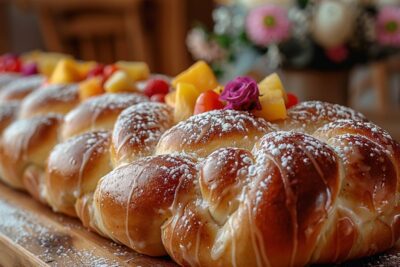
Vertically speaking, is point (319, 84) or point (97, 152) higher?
point (97, 152)

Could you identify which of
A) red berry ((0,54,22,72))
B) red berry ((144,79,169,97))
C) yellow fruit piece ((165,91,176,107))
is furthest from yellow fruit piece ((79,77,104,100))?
red berry ((0,54,22,72))

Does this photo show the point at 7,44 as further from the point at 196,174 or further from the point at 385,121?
the point at 196,174

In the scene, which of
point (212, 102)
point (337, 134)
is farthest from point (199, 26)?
point (337, 134)

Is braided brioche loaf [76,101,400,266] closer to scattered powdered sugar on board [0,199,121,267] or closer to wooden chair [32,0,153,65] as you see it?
scattered powdered sugar on board [0,199,121,267]

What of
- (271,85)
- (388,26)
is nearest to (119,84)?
(271,85)

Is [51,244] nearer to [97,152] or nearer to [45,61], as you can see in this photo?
[97,152]

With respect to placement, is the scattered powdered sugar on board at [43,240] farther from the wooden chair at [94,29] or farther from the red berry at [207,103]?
the wooden chair at [94,29]
